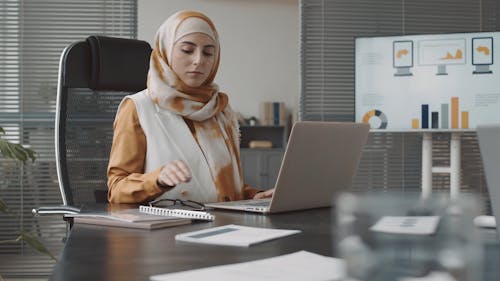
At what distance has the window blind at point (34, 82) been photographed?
165 inches

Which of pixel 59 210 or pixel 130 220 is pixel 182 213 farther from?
pixel 59 210

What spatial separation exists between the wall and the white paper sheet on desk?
5683 mm

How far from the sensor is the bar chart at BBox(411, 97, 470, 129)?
160 inches

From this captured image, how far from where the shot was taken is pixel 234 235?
1.06 m

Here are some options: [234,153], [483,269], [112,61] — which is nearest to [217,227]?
[483,269]

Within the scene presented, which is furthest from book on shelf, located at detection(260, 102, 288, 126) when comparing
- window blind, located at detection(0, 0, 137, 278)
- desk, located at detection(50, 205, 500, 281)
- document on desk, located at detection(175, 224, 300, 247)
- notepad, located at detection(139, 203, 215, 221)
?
document on desk, located at detection(175, 224, 300, 247)

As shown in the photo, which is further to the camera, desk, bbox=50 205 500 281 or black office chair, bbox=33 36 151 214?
black office chair, bbox=33 36 151 214

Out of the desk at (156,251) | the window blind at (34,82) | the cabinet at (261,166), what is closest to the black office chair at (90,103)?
the desk at (156,251)

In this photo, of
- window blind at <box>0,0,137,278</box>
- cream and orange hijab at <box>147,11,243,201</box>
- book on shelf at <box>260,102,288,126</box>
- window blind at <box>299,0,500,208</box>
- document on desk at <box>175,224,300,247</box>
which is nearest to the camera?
document on desk at <box>175,224,300,247</box>

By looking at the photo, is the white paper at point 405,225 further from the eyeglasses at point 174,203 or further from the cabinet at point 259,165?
the cabinet at point 259,165

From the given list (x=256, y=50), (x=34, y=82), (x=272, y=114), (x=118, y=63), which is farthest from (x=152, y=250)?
(x=256, y=50)

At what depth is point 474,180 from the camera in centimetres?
464

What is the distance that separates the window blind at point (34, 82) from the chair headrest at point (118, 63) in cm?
213

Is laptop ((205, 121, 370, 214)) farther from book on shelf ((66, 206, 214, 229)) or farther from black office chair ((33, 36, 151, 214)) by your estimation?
black office chair ((33, 36, 151, 214))
